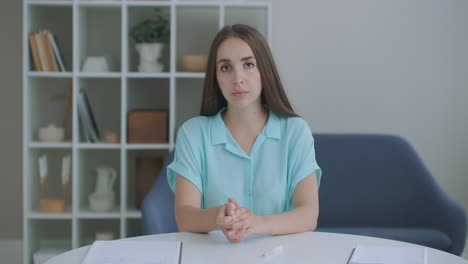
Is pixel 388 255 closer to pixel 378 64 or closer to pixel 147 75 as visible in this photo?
pixel 147 75

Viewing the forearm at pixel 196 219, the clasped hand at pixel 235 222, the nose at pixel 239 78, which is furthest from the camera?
the nose at pixel 239 78

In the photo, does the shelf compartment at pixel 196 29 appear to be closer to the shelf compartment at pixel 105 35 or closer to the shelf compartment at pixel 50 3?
the shelf compartment at pixel 105 35

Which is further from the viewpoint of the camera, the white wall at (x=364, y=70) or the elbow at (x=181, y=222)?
the white wall at (x=364, y=70)

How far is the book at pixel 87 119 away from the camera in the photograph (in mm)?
3207

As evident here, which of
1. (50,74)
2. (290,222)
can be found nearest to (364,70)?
(50,74)

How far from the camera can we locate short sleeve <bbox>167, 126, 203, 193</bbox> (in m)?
1.71

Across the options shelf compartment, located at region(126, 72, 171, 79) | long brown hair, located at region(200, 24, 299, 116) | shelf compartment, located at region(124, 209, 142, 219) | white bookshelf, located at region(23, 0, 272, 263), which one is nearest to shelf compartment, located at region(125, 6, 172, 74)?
white bookshelf, located at region(23, 0, 272, 263)

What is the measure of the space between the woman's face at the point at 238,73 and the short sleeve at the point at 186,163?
0.57ft

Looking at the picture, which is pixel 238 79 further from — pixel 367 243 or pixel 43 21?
pixel 43 21

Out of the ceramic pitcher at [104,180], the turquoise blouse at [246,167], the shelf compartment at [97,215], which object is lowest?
the shelf compartment at [97,215]

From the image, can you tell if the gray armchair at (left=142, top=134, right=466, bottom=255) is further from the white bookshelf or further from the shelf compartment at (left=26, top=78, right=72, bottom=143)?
the shelf compartment at (left=26, top=78, right=72, bottom=143)

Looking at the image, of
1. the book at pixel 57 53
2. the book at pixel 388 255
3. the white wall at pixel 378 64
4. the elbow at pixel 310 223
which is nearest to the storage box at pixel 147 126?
the book at pixel 57 53

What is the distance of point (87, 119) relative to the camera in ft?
10.6

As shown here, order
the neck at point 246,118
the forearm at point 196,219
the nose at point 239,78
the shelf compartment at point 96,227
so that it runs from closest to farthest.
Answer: the forearm at point 196,219 → the nose at point 239,78 → the neck at point 246,118 → the shelf compartment at point 96,227
